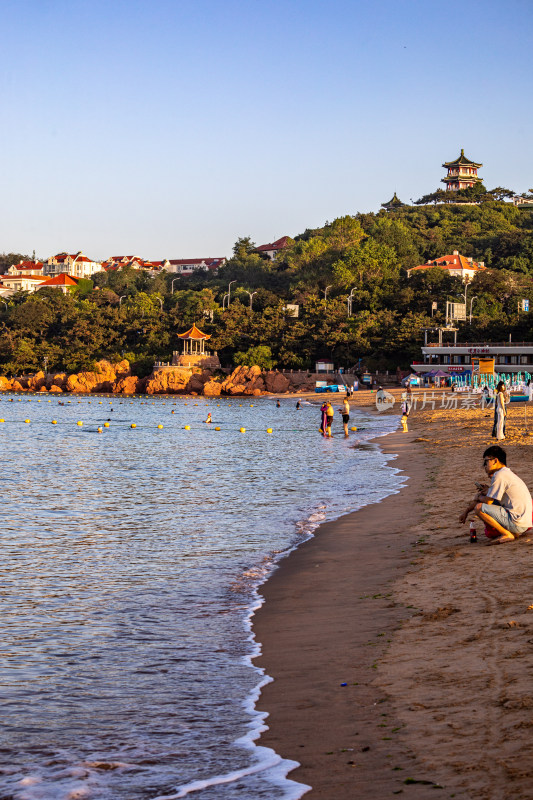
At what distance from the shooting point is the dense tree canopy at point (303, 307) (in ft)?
333

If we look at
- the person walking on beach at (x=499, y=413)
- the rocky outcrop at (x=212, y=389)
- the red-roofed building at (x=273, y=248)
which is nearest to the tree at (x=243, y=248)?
the red-roofed building at (x=273, y=248)

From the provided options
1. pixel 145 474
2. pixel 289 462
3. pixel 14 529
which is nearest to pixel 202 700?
pixel 14 529

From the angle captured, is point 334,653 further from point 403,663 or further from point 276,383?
point 276,383

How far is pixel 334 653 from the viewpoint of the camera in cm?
790

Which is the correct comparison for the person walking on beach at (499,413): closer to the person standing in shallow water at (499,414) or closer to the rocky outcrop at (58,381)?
the person standing in shallow water at (499,414)

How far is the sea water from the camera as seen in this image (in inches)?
224

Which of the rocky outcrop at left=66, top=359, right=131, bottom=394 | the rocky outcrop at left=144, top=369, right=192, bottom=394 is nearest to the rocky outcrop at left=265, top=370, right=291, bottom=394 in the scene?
the rocky outcrop at left=144, top=369, right=192, bottom=394

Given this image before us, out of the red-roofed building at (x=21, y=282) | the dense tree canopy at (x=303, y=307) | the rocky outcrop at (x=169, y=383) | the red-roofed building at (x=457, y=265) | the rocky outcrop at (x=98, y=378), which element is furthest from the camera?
the red-roofed building at (x=21, y=282)

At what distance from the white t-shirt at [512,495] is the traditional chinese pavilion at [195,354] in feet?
318

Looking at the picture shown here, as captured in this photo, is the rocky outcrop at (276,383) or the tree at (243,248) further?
the tree at (243,248)

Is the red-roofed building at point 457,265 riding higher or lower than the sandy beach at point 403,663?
higher

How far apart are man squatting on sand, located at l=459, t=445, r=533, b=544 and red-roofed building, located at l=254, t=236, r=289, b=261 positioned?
17458 cm

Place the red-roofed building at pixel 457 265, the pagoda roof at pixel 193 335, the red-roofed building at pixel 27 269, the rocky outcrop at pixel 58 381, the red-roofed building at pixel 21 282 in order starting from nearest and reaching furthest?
1. the pagoda roof at pixel 193 335
2. the rocky outcrop at pixel 58 381
3. the red-roofed building at pixel 457 265
4. the red-roofed building at pixel 21 282
5. the red-roofed building at pixel 27 269

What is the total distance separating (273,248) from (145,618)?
181153 mm
